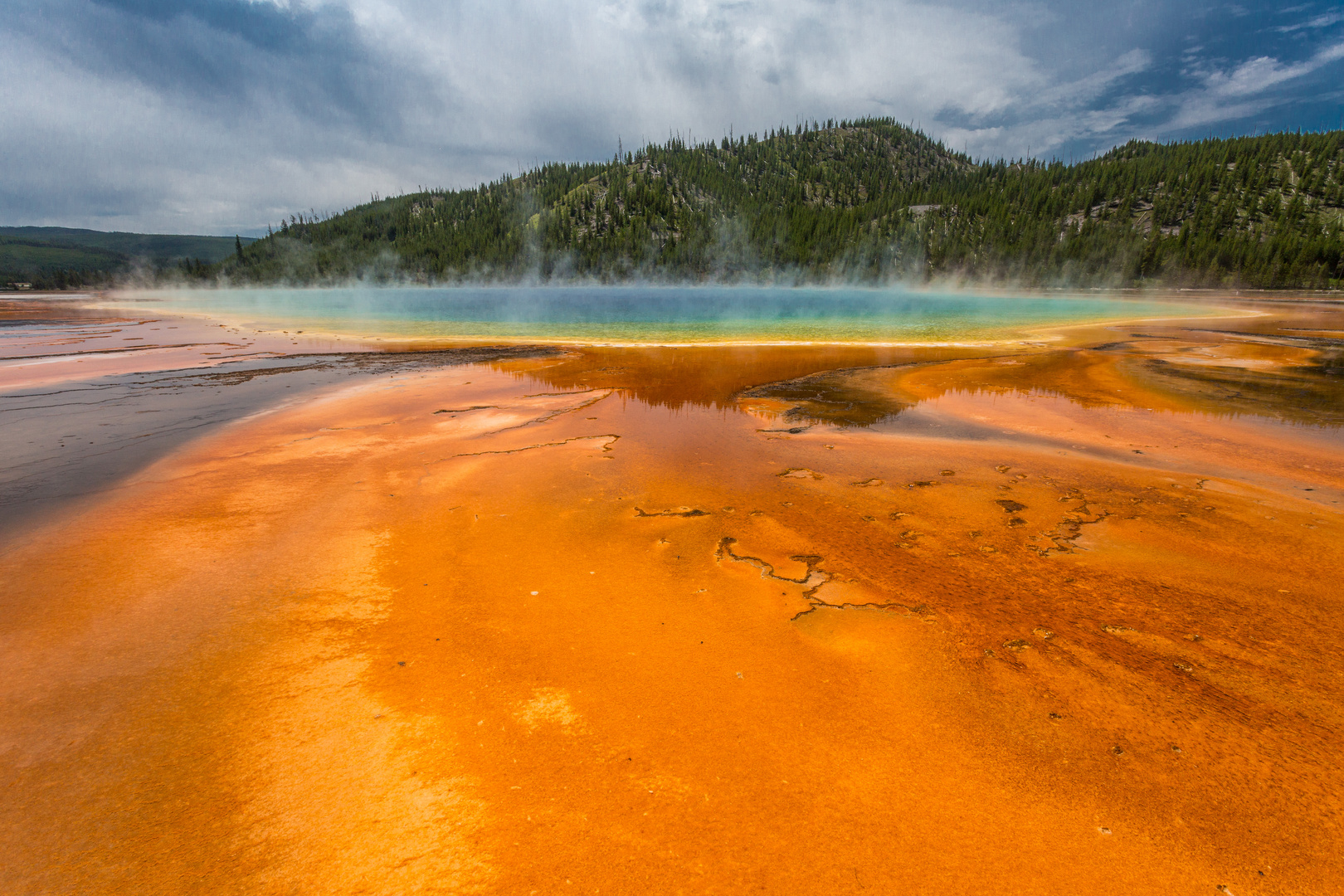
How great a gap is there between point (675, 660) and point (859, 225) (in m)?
139

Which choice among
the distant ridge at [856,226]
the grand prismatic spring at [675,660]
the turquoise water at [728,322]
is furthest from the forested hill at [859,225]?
the grand prismatic spring at [675,660]

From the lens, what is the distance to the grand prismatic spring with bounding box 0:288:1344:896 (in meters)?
2.58

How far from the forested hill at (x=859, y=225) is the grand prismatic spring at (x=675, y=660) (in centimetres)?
10557

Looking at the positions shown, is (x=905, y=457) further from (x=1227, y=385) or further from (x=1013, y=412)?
(x=1227, y=385)

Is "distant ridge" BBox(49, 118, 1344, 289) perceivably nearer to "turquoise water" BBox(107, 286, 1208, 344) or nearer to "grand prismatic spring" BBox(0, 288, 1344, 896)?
"turquoise water" BBox(107, 286, 1208, 344)

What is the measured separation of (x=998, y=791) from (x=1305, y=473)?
8332 millimetres

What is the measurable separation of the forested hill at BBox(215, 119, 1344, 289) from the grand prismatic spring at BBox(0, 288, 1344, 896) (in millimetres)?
105568

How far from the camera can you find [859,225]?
125 metres

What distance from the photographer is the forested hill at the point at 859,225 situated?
9038 cm

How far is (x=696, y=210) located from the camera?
15825cm

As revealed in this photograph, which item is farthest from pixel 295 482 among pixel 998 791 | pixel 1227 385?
pixel 1227 385

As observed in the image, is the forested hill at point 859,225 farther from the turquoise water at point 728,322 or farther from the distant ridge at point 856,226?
the turquoise water at point 728,322

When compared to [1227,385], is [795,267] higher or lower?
higher

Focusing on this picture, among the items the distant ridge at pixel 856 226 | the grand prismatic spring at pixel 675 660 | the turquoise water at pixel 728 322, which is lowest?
the grand prismatic spring at pixel 675 660
